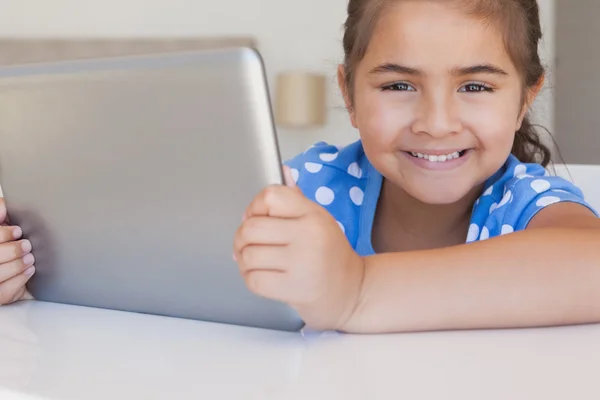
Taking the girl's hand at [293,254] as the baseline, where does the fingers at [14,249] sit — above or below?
below

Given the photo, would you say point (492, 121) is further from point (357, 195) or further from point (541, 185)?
point (357, 195)

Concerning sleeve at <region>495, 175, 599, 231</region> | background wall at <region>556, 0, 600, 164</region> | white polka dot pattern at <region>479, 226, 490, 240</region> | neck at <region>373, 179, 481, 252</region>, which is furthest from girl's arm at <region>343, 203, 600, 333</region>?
background wall at <region>556, 0, 600, 164</region>

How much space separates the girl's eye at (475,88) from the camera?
0.95 metres

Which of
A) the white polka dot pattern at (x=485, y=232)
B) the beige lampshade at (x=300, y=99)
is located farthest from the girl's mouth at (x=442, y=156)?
the beige lampshade at (x=300, y=99)

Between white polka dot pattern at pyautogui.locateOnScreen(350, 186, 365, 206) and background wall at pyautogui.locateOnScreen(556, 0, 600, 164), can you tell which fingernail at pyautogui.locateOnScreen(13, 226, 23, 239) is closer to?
white polka dot pattern at pyautogui.locateOnScreen(350, 186, 365, 206)

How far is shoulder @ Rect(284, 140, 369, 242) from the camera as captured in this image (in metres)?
1.15

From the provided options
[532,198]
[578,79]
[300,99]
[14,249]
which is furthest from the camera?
[578,79]

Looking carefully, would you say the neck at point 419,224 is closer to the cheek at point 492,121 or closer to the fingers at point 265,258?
the cheek at point 492,121

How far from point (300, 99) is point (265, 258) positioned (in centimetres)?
364

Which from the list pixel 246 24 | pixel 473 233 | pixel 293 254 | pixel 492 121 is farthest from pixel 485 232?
pixel 246 24

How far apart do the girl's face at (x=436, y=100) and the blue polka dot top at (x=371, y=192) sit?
0.04 m

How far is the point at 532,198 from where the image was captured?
898 millimetres

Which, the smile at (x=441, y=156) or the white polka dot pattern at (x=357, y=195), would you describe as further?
the white polka dot pattern at (x=357, y=195)

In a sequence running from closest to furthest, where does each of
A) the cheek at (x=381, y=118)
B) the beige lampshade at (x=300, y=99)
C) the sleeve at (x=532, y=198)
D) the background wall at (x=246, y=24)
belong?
the sleeve at (x=532, y=198) → the cheek at (x=381, y=118) → the background wall at (x=246, y=24) → the beige lampshade at (x=300, y=99)
